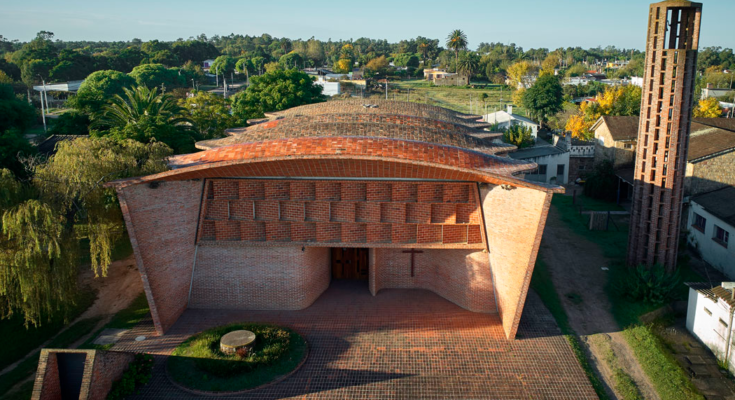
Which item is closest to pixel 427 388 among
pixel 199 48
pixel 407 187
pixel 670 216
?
pixel 407 187

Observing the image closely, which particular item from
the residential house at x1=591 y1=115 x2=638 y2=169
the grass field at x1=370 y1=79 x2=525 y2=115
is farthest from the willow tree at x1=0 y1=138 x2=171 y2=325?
the grass field at x1=370 y1=79 x2=525 y2=115

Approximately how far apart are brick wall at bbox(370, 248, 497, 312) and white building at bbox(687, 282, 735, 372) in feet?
23.3

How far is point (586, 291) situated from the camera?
72.8ft

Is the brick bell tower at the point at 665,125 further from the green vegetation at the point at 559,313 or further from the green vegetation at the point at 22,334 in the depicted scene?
the green vegetation at the point at 22,334

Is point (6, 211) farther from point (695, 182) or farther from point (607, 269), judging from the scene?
point (695, 182)

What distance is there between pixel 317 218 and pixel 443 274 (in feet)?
19.4

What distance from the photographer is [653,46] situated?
21.3 metres

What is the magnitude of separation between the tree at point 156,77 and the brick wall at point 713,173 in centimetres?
8221

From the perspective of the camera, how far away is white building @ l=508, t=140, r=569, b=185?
42906 millimetres

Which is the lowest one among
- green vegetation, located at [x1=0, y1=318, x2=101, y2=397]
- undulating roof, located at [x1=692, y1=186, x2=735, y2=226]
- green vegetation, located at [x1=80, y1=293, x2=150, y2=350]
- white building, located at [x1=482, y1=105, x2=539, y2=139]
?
green vegetation, located at [x1=0, y1=318, x2=101, y2=397]

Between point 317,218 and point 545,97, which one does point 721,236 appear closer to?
point 317,218

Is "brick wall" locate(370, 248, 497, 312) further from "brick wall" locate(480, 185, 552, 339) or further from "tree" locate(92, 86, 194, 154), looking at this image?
"tree" locate(92, 86, 194, 154)

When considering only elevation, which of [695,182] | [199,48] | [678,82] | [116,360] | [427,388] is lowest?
[427,388]

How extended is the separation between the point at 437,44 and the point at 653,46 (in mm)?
174256
